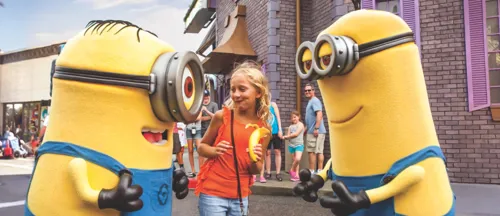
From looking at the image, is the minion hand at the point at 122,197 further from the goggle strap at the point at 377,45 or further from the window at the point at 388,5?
the window at the point at 388,5

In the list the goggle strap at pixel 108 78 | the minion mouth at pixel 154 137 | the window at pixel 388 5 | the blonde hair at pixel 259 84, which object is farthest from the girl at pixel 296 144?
the goggle strap at pixel 108 78

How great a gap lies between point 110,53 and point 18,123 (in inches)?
907

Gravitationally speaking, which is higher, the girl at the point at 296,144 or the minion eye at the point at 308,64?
the minion eye at the point at 308,64

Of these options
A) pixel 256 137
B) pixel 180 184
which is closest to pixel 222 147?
pixel 256 137

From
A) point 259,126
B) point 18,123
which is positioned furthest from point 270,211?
point 18,123

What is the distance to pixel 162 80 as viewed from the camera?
1841 millimetres

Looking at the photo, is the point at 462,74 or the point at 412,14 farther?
the point at 412,14

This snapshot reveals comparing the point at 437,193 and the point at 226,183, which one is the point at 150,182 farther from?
the point at 437,193

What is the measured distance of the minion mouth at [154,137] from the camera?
1994 millimetres

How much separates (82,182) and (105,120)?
275mm

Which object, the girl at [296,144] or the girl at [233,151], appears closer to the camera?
the girl at [233,151]

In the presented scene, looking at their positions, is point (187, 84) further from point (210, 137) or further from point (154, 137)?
point (210, 137)

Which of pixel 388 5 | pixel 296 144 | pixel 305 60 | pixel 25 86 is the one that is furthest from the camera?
pixel 25 86

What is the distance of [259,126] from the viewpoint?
2.38 metres
